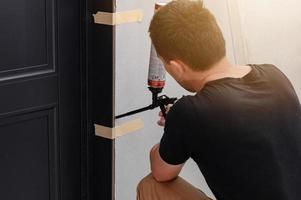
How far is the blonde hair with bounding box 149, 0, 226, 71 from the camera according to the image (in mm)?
1461

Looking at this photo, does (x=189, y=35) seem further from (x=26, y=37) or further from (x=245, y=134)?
(x=26, y=37)

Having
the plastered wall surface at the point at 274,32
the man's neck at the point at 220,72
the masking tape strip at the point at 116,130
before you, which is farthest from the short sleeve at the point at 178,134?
the plastered wall surface at the point at 274,32

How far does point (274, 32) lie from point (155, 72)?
2.33 feet

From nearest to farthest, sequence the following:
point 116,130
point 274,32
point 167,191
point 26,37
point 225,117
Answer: point 225,117
point 167,191
point 26,37
point 116,130
point 274,32

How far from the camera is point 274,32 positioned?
2.38 meters

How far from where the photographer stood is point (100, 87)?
6.62 feet

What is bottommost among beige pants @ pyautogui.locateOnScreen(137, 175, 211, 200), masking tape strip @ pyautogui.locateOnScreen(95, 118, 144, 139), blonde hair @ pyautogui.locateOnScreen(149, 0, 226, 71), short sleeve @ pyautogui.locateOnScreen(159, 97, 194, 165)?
beige pants @ pyautogui.locateOnScreen(137, 175, 211, 200)

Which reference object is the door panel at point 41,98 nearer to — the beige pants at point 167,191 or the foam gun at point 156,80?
the foam gun at point 156,80

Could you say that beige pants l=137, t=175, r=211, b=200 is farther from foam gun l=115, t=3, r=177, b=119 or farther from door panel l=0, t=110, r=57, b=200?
door panel l=0, t=110, r=57, b=200

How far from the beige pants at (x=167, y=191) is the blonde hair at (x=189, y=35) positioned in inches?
17.0

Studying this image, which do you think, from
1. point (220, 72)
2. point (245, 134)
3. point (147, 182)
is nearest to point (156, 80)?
point (147, 182)

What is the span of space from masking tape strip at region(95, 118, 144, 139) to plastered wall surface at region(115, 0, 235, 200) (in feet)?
0.09

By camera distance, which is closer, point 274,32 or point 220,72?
point 220,72

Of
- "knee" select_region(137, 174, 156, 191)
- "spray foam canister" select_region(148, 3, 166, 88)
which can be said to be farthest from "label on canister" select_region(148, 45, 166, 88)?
"knee" select_region(137, 174, 156, 191)
